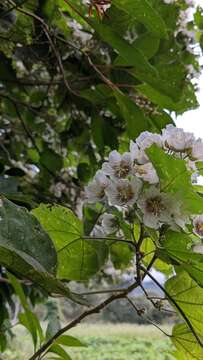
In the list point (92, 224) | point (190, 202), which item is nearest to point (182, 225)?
point (190, 202)

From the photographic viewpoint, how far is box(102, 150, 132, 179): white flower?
1.86 feet

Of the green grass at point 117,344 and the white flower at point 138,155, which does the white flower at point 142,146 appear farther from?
the green grass at point 117,344

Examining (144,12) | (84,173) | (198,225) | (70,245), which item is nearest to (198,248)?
(198,225)

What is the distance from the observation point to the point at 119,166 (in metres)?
0.58

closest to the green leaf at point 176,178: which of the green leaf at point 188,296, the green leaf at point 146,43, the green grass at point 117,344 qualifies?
the green leaf at point 188,296

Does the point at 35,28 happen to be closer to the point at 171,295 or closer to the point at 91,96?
the point at 91,96

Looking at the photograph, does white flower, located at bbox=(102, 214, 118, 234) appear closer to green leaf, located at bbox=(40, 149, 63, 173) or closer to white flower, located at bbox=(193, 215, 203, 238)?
white flower, located at bbox=(193, 215, 203, 238)

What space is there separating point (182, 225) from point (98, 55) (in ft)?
2.53

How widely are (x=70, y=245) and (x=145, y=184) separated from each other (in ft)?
0.49

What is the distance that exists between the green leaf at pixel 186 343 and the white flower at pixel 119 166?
21 cm

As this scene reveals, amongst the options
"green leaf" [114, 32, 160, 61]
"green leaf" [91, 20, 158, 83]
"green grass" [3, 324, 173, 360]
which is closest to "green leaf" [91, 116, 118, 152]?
"green leaf" [114, 32, 160, 61]

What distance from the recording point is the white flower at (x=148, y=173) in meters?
0.53

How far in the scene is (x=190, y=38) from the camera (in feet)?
4.80

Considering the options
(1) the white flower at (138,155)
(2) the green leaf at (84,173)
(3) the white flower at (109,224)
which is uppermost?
(2) the green leaf at (84,173)
